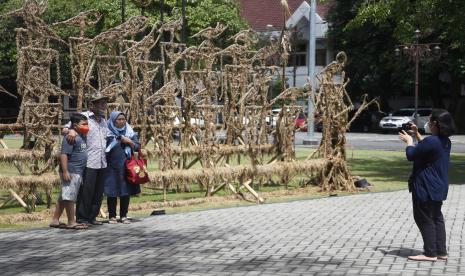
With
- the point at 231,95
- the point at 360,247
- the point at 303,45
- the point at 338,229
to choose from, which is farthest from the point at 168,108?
the point at 303,45

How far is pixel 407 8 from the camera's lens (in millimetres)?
22125

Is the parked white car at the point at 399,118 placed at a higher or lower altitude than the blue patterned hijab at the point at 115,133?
lower

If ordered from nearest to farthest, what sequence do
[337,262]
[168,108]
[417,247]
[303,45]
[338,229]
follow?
[337,262] < [417,247] < [338,229] < [168,108] < [303,45]

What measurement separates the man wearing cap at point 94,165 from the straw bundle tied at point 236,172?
245cm

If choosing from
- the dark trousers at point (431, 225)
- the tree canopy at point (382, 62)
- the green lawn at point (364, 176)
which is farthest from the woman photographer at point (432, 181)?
the tree canopy at point (382, 62)

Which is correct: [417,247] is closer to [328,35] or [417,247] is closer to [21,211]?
[21,211]

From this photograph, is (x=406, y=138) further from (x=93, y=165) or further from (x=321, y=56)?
(x=321, y=56)

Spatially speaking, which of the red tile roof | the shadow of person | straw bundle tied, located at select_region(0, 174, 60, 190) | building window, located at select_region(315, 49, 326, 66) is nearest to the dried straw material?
straw bundle tied, located at select_region(0, 174, 60, 190)

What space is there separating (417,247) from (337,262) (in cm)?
137

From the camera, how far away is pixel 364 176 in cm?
2027

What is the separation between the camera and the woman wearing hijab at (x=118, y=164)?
1174 cm

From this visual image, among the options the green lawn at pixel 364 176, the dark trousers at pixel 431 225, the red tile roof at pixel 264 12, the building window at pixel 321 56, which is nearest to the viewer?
the dark trousers at pixel 431 225

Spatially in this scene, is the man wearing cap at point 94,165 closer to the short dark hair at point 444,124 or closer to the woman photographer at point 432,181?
the woman photographer at point 432,181

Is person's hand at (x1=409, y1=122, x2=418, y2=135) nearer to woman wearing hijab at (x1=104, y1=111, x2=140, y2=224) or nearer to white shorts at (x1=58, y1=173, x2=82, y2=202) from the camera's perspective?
woman wearing hijab at (x1=104, y1=111, x2=140, y2=224)
